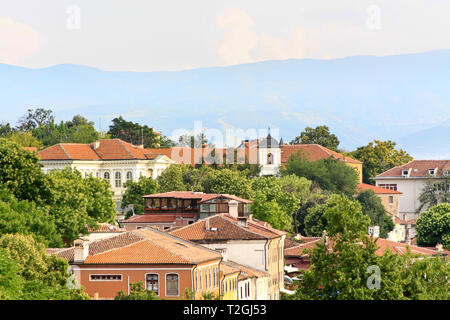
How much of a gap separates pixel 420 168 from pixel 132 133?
38.1m

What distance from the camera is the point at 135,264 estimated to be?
38281 millimetres

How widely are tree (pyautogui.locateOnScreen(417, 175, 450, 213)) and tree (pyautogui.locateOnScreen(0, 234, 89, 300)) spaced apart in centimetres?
8175

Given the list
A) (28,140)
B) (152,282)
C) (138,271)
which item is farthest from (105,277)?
(28,140)

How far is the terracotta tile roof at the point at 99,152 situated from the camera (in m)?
112

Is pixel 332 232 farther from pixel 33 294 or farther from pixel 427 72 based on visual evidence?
pixel 427 72

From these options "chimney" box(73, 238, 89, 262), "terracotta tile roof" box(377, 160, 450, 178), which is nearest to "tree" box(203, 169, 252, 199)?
"terracotta tile roof" box(377, 160, 450, 178)

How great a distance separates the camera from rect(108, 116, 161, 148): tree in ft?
434

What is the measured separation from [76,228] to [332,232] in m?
23.0

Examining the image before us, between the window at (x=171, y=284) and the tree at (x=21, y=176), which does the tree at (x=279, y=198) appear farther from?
the window at (x=171, y=284)

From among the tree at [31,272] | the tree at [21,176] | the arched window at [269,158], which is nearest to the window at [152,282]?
the tree at [31,272]

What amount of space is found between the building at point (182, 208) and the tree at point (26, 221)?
16179mm

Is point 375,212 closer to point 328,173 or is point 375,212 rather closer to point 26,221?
point 328,173

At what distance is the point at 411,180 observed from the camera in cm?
12275

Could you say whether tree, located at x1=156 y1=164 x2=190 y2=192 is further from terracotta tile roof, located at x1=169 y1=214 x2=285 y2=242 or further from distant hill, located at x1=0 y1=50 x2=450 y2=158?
terracotta tile roof, located at x1=169 y1=214 x2=285 y2=242
